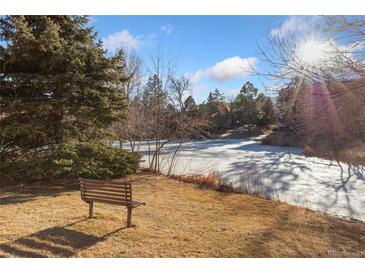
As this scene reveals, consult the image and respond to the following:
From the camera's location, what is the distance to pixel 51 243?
304cm

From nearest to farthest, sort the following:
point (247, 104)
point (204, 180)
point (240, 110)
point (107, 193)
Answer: point (107, 193) → point (204, 180) → point (247, 104) → point (240, 110)

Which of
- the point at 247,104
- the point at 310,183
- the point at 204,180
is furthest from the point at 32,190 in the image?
the point at 247,104

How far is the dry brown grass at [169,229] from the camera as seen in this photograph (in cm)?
303

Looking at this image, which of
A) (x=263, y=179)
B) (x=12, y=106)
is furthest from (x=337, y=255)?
(x=12, y=106)

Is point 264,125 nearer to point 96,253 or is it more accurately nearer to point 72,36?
point 72,36

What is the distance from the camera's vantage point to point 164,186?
23.8 feet

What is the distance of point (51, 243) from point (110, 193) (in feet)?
3.44

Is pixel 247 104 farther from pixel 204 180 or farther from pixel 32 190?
pixel 32 190

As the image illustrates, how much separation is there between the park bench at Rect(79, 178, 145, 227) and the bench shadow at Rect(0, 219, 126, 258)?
425 mm

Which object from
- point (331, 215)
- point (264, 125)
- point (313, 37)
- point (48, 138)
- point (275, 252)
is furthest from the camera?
point (264, 125)

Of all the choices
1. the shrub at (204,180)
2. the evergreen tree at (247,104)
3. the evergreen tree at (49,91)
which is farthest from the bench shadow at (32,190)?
the evergreen tree at (247,104)

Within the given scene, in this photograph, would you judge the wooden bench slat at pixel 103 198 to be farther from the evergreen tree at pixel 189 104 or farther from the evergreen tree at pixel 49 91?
the evergreen tree at pixel 189 104

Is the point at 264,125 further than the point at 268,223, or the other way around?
the point at 264,125

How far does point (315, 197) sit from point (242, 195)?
197cm
